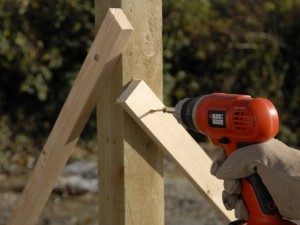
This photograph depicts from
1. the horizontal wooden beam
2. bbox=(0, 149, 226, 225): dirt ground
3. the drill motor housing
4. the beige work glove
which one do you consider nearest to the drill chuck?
the drill motor housing

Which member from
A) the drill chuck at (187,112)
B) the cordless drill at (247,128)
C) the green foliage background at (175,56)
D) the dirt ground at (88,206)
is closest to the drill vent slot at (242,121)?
the cordless drill at (247,128)

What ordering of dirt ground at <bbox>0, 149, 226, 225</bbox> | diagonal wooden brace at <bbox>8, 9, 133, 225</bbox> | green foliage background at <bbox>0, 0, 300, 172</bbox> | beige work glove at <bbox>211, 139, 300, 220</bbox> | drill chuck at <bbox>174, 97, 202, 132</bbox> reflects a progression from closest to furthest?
beige work glove at <bbox>211, 139, 300, 220</bbox>, drill chuck at <bbox>174, 97, 202, 132</bbox>, diagonal wooden brace at <bbox>8, 9, 133, 225</bbox>, dirt ground at <bbox>0, 149, 226, 225</bbox>, green foliage background at <bbox>0, 0, 300, 172</bbox>

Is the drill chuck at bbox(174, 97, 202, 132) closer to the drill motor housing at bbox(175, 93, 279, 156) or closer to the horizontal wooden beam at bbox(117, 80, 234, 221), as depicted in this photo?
the drill motor housing at bbox(175, 93, 279, 156)

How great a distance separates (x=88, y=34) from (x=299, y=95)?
267 centimetres

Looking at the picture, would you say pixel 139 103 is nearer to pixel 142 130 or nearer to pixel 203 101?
pixel 142 130

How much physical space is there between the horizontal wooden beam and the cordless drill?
0.95ft

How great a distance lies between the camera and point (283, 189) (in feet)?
6.28

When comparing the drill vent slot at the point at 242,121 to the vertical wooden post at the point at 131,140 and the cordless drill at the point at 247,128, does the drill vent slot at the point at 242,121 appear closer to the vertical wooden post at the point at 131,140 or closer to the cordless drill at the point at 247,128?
the cordless drill at the point at 247,128

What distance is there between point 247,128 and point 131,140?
1.89 ft

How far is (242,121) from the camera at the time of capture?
79.5 inches

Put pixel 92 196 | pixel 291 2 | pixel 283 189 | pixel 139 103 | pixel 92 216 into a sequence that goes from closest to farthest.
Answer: pixel 283 189
pixel 139 103
pixel 92 216
pixel 92 196
pixel 291 2

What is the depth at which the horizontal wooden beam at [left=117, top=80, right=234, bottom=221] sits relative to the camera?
93.7 inches

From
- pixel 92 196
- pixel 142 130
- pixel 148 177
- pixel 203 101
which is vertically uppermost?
pixel 203 101

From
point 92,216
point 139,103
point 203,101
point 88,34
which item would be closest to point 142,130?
point 139,103
